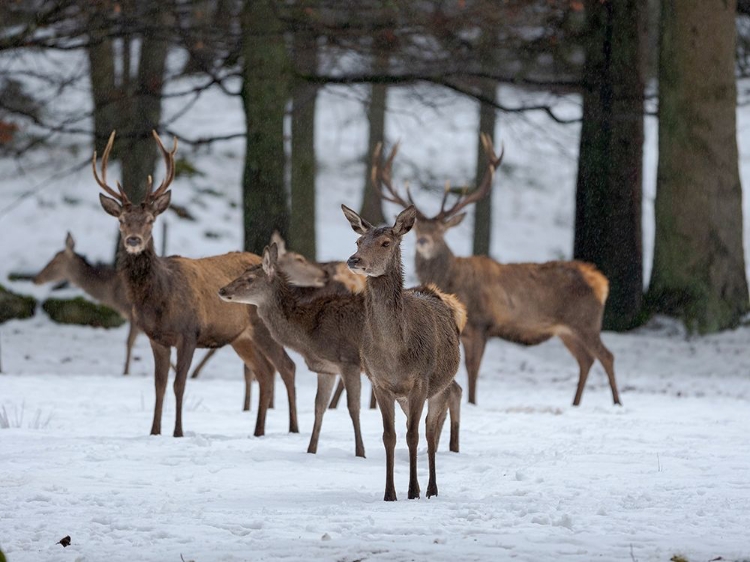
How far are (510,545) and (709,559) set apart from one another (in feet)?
2.66

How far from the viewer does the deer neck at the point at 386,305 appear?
6.46 m

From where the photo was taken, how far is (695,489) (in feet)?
21.6

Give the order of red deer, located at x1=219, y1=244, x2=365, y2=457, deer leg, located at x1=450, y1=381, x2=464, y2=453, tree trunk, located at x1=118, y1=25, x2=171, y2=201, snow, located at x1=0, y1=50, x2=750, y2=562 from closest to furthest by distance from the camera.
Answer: snow, located at x1=0, y1=50, x2=750, y2=562 < deer leg, located at x1=450, y1=381, x2=464, y2=453 < red deer, located at x1=219, y1=244, x2=365, y2=457 < tree trunk, located at x1=118, y1=25, x2=171, y2=201

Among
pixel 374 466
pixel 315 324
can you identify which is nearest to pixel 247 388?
pixel 315 324

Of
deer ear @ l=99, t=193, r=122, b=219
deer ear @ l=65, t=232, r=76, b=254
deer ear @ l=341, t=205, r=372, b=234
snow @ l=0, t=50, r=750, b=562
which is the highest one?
deer ear @ l=99, t=193, r=122, b=219

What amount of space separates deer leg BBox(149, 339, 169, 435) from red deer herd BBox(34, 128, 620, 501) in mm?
11

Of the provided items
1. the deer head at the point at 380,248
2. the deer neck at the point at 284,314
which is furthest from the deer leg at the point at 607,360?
the deer head at the point at 380,248

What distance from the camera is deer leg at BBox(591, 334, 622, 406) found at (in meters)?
11.7

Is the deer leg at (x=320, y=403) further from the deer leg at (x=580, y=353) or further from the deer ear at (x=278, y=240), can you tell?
the deer leg at (x=580, y=353)

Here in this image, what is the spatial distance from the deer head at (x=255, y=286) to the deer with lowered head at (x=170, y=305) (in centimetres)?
40

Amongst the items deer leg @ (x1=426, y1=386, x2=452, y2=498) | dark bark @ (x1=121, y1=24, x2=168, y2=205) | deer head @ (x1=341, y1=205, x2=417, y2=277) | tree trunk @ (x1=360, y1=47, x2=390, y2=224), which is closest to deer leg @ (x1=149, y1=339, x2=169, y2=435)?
deer leg @ (x1=426, y1=386, x2=452, y2=498)

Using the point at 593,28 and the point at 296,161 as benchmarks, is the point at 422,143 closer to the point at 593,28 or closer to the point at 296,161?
the point at 296,161

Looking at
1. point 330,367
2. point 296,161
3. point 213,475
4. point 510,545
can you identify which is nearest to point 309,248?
point 296,161

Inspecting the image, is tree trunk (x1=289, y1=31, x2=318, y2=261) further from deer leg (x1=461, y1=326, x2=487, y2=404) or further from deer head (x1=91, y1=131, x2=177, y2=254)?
deer head (x1=91, y1=131, x2=177, y2=254)
